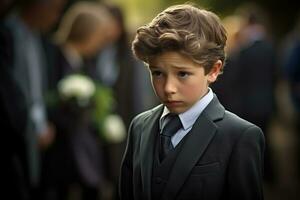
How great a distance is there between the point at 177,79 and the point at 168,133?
6.9 inches

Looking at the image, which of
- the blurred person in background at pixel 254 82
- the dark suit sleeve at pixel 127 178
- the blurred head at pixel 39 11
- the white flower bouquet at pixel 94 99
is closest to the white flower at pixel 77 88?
the white flower bouquet at pixel 94 99

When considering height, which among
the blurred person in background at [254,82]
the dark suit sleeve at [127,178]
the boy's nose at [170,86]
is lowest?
the blurred person in background at [254,82]

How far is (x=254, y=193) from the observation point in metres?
2.23

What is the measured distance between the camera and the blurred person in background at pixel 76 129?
6.12m

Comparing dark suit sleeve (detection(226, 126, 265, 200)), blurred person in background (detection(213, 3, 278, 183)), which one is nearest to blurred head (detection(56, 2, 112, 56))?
blurred person in background (detection(213, 3, 278, 183))

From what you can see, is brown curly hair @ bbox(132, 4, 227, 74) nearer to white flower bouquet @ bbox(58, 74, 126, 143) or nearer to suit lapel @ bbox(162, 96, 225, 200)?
suit lapel @ bbox(162, 96, 225, 200)

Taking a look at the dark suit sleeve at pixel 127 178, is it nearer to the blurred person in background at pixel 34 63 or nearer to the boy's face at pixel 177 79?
the boy's face at pixel 177 79

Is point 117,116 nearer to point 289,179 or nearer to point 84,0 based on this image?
point 84,0

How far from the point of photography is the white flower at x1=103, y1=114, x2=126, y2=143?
637cm

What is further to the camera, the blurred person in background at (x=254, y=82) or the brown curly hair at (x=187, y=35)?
the blurred person in background at (x=254, y=82)

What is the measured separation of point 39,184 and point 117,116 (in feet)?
4.22

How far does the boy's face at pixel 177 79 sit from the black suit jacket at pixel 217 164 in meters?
0.09

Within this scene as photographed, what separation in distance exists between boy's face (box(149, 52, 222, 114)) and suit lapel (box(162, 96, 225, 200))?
79 millimetres

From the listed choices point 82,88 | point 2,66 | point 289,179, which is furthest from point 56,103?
point 289,179
